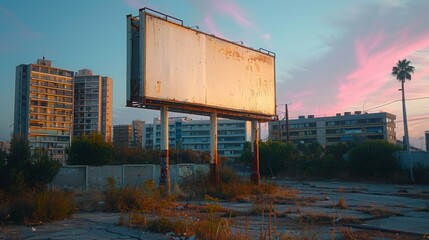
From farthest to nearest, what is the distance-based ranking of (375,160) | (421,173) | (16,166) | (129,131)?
(129,131) < (375,160) < (421,173) < (16,166)

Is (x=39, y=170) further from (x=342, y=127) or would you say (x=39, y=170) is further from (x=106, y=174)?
(x=342, y=127)

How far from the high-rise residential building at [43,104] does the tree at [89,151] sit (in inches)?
2853

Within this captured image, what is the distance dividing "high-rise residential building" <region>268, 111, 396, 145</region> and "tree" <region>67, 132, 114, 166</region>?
82.0 m

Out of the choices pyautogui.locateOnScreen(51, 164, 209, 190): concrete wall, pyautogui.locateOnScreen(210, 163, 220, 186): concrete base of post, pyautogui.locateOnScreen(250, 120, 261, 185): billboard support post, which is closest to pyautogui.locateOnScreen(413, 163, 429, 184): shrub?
pyautogui.locateOnScreen(250, 120, 261, 185): billboard support post

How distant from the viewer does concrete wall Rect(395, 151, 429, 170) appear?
145 ft

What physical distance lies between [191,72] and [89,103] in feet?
388

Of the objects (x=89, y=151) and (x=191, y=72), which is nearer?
(x=191, y=72)

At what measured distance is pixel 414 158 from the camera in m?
44.8

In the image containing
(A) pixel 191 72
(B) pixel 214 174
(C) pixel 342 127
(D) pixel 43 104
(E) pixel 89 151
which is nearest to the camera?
(A) pixel 191 72

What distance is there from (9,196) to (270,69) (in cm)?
1907

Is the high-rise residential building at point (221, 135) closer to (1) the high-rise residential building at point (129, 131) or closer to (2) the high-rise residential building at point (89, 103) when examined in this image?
(2) the high-rise residential building at point (89, 103)

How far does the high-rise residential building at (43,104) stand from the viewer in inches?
4450

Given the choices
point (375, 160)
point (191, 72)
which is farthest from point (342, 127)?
point (191, 72)

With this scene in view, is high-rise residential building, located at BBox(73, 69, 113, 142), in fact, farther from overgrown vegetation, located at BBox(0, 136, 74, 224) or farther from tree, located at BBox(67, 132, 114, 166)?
overgrown vegetation, located at BBox(0, 136, 74, 224)
